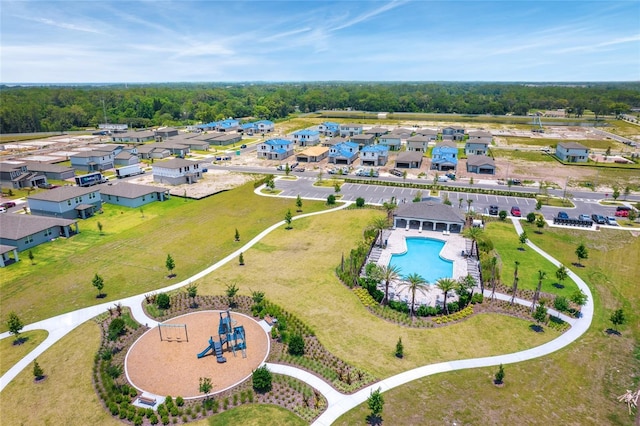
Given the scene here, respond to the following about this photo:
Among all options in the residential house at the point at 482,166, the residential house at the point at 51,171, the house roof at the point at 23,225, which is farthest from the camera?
the residential house at the point at 482,166

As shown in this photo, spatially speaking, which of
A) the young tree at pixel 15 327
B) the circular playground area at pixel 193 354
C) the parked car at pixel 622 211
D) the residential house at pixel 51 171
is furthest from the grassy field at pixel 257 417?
the residential house at pixel 51 171

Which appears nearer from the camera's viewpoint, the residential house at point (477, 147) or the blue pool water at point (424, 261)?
the blue pool water at point (424, 261)

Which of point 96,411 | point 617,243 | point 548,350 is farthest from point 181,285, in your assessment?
point 617,243

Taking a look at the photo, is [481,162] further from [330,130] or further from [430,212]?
[330,130]

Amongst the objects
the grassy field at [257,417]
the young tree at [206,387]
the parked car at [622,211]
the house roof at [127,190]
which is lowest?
the grassy field at [257,417]

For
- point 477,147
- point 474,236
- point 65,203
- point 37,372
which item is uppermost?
point 477,147

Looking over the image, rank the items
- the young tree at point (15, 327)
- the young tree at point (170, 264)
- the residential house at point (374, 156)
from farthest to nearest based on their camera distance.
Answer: the residential house at point (374, 156) → the young tree at point (170, 264) → the young tree at point (15, 327)

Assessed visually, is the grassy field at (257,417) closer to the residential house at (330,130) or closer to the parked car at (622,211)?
the parked car at (622,211)

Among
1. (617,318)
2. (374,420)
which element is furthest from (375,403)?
(617,318)
